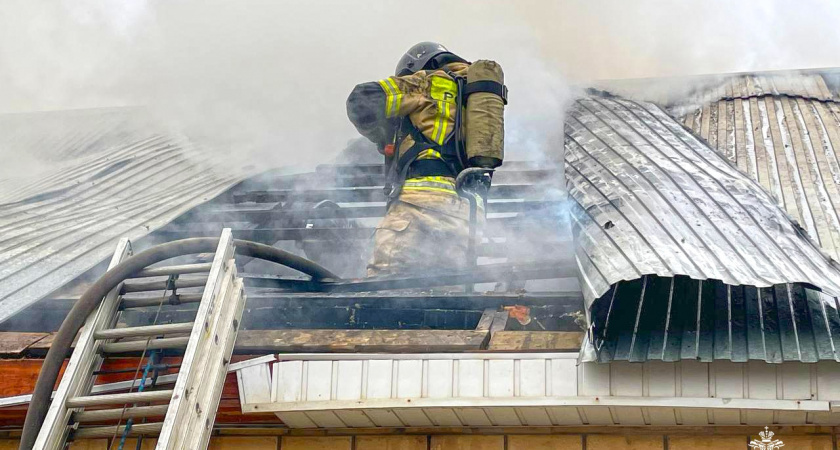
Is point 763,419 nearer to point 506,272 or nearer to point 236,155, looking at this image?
point 506,272

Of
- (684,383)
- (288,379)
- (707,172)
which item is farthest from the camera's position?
(707,172)

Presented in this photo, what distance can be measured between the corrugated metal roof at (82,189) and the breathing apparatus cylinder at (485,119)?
2039 millimetres

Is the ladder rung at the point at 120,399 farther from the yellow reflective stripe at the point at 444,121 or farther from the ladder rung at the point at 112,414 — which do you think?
the yellow reflective stripe at the point at 444,121

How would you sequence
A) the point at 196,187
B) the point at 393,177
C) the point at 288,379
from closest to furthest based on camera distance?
the point at 288,379, the point at 393,177, the point at 196,187

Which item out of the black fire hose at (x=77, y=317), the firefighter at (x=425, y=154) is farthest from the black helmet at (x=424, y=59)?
the black fire hose at (x=77, y=317)

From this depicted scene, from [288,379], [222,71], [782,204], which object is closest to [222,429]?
[288,379]

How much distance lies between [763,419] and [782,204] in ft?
6.71

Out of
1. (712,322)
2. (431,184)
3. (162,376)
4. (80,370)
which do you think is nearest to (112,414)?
(80,370)

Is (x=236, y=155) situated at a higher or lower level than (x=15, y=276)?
higher

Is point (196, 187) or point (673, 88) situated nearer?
point (196, 187)

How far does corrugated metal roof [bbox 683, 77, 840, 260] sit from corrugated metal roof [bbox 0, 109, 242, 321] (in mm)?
3736

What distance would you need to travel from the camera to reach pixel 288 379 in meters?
3.73

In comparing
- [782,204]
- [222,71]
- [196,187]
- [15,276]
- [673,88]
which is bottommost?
[15,276]

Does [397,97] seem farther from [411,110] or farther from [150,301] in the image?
[150,301]
